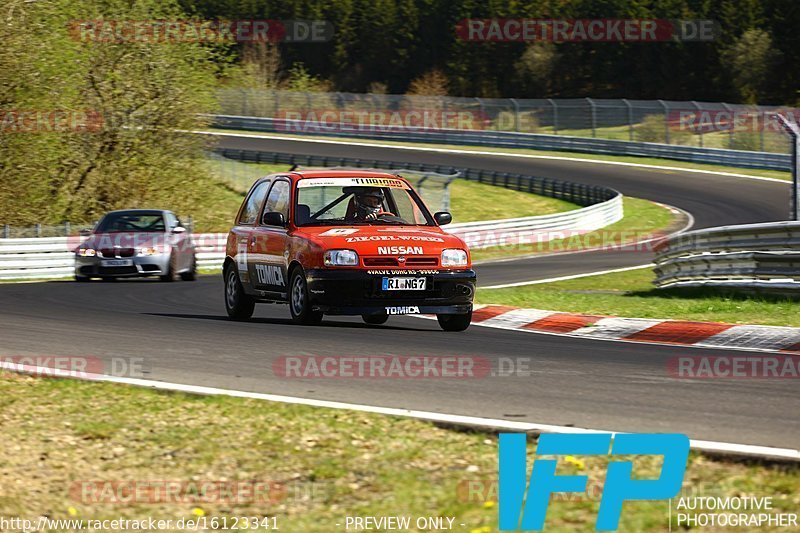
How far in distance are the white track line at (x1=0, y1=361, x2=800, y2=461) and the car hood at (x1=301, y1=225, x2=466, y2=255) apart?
Result: 3911mm

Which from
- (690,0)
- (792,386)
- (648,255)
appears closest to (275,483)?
(792,386)

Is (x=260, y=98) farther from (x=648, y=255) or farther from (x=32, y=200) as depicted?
(x=648, y=255)

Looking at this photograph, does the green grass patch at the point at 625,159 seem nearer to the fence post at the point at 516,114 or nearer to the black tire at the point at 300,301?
the fence post at the point at 516,114

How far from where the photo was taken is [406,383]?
8219 millimetres

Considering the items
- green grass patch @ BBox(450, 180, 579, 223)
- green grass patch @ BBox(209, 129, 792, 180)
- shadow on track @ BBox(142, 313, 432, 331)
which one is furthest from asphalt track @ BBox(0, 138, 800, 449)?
green grass patch @ BBox(209, 129, 792, 180)

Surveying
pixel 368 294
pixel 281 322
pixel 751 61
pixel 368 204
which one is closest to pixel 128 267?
pixel 281 322

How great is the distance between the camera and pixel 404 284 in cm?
1187

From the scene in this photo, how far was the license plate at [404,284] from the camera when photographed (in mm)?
11828

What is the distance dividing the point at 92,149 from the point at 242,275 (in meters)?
22.4

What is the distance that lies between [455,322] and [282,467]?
6695 millimetres

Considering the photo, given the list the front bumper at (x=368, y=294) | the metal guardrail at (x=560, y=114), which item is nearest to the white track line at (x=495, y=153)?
Result: the metal guardrail at (x=560, y=114)

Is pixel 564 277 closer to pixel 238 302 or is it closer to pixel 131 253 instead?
pixel 131 253

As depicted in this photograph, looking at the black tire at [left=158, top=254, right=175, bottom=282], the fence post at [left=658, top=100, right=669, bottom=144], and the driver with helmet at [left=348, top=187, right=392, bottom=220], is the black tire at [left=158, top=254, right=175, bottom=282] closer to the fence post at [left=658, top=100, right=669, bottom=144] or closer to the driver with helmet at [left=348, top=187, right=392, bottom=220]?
the driver with helmet at [left=348, top=187, right=392, bottom=220]

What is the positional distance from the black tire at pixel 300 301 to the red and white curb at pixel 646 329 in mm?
2071
